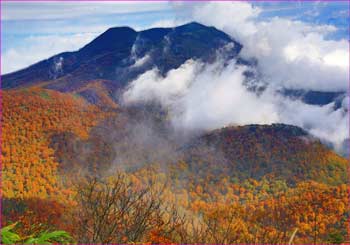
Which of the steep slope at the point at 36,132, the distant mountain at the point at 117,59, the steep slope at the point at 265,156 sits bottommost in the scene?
the steep slope at the point at 265,156

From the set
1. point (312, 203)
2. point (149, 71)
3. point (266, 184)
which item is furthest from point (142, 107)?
point (312, 203)

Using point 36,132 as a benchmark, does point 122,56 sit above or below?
above

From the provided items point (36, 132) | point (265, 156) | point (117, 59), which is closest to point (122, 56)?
point (117, 59)

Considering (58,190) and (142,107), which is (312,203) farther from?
(142,107)

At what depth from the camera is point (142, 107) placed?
435ft

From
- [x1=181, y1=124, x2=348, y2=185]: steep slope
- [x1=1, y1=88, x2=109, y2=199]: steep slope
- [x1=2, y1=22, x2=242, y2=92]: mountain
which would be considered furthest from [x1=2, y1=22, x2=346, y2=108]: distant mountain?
[x1=181, y1=124, x2=348, y2=185]: steep slope

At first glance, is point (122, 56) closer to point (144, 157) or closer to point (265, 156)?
point (144, 157)

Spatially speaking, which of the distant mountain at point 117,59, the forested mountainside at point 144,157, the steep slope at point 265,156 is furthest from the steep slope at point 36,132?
the steep slope at point 265,156

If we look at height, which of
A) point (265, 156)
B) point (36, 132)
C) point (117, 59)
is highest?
point (117, 59)

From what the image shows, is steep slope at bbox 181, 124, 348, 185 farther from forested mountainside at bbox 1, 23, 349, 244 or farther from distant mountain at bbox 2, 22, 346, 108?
distant mountain at bbox 2, 22, 346, 108

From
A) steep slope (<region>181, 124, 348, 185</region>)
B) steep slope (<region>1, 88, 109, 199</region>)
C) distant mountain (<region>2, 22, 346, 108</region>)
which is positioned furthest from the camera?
distant mountain (<region>2, 22, 346, 108</region>)

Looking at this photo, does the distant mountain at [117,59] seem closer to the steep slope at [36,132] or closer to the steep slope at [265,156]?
the steep slope at [36,132]

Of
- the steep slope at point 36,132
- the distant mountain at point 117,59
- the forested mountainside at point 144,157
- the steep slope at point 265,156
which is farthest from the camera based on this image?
the distant mountain at point 117,59

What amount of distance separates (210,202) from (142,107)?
201 ft
